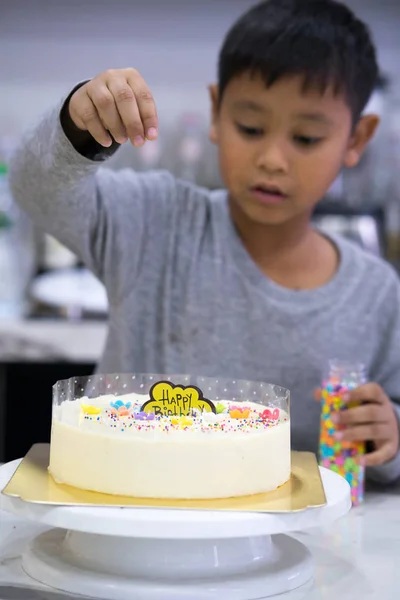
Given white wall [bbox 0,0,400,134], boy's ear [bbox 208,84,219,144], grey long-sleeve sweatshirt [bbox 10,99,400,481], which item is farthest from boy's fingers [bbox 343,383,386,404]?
white wall [bbox 0,0,400,134]

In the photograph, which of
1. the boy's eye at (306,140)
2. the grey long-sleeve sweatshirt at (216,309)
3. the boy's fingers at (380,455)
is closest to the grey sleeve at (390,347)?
the grey long-sleeve sweatshirt at (216,309)

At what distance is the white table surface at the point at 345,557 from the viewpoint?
2.56 ft

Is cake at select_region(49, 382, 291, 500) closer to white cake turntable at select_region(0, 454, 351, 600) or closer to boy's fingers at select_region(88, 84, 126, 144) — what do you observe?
white cake turntable at select_region(0, 454, 351, 600)

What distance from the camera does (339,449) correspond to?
1.11 m

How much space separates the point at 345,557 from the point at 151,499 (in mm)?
240

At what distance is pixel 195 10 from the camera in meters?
2.71

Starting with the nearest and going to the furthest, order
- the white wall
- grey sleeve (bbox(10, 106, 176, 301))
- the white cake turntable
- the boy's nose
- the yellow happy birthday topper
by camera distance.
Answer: the white cake turntable → the yellow happy birthday topper → grey sleeve (bbox(10, 106, 176, 301)) → the boy's nose → the white wall

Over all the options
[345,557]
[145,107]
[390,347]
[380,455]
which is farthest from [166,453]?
[390,347]

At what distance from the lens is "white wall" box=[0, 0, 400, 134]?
271 cm

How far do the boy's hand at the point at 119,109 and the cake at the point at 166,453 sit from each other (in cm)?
28

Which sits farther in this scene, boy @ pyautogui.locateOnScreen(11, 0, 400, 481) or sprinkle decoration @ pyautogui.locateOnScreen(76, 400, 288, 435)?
boy @ pyautogui.locateOnScreen(11, 0, 400, 481)

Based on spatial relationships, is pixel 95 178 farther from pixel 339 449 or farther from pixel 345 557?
pixel 345 557

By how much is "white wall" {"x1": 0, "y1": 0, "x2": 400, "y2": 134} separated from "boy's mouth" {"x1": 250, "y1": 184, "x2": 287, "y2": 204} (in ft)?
5.02

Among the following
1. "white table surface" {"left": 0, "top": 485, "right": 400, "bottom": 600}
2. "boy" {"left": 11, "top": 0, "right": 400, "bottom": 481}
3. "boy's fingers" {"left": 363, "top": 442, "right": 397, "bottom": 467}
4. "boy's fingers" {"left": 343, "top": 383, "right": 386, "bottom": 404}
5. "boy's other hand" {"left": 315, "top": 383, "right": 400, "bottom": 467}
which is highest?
"boy" {"left": 11, "top": 0, "right": 400, "bottom": 481}
